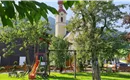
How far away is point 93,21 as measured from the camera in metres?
17.8

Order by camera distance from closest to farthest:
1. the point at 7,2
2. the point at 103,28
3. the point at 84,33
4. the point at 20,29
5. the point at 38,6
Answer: the point at 7,2
the point at 38,6
the point at 84,33
the point at 103,28
the point at 20,29

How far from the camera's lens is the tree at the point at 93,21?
57.5 feet

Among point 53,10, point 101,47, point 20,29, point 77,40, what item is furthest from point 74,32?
point 53,10

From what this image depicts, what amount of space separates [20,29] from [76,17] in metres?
9.36

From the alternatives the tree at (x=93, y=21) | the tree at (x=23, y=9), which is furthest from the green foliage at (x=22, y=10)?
Result: the tree at (x=93, y=21)

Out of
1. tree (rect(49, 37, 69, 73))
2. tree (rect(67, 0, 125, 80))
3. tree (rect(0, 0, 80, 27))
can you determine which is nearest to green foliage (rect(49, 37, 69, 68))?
tree (rect(49, 37, 69, 73))

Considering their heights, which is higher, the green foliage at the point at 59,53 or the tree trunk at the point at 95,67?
the green foliage at the point at 59,53

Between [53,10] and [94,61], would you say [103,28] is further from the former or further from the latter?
[53,10]

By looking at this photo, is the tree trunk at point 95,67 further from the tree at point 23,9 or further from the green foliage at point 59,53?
the tree at point 23,9

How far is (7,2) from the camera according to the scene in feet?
5.09

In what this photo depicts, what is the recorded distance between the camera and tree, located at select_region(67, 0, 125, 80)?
690 inches

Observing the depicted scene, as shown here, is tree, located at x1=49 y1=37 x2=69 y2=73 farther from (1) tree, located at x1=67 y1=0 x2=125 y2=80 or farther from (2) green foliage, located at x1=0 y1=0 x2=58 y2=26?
(2) green foliage, located at x1=0 y1=0 x2=58 y2=26

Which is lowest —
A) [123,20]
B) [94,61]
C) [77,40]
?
[94,61]

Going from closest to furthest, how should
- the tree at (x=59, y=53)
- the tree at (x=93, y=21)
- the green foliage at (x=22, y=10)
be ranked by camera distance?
1. the green foliage at (x=22, y=10)
2. the tree at (x=93, y=21)
3. the tree at (x=59, y=53)
